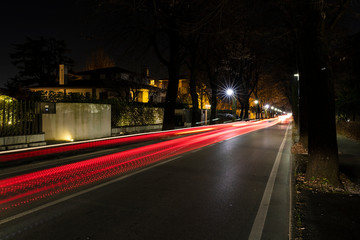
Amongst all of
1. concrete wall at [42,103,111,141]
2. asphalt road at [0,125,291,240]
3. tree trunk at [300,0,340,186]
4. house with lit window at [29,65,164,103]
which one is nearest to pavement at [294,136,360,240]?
asphalt road at [0,125,291,240]

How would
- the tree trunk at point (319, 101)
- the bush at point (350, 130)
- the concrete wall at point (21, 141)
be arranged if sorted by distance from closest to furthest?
the tree trunk at point (319, 101), the concrete wall at point (21, 141), the bush at point (350, 130)

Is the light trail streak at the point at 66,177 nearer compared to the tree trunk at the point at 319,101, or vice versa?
the light trail streak at the point at 66,177

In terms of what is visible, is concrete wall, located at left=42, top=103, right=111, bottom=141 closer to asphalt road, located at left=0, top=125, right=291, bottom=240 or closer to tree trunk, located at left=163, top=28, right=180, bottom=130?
tree trunk, located at left=163, top=28, right=180, bottom=130

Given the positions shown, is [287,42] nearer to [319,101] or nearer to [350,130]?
[350,130]

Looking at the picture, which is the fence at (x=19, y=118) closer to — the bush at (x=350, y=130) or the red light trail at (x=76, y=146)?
the red light trail at (x=76, y=146)

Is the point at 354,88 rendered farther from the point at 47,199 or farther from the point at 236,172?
the point at 47,199

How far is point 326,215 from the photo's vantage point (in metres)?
4.29

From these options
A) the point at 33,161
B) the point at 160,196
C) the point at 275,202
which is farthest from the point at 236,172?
the point at 33,161

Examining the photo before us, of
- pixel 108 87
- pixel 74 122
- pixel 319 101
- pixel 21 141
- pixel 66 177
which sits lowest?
pixel 66 177

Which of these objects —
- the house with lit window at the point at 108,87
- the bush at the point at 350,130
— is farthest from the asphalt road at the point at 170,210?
the house with lit window at the point at 108,87

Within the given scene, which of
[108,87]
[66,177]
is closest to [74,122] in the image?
[66,177]

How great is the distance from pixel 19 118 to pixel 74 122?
3.35m

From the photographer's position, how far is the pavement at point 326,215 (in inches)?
143

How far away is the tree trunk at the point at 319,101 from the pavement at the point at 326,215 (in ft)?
3.22
